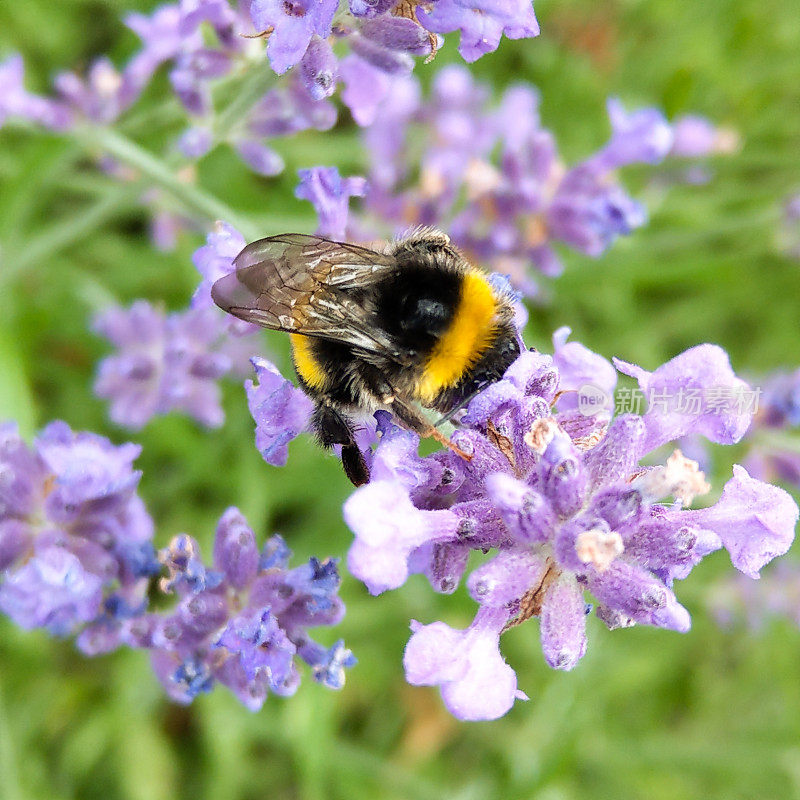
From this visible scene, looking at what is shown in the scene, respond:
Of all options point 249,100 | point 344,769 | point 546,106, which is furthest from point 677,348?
point 249,100

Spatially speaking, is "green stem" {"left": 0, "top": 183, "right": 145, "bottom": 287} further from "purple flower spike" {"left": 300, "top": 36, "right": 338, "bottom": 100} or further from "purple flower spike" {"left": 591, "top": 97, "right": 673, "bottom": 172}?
"purple flower spike" {"left": 591, "top": 97, "right": 673, "bottom": 172}

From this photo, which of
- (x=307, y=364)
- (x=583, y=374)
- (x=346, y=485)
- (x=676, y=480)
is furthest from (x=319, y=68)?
(x=346, y=485)

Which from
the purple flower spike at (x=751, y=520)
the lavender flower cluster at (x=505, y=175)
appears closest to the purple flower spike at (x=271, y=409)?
the purple flower spike at (x=751, y=520)

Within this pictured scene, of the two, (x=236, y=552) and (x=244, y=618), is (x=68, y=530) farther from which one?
(x=244, y=618)

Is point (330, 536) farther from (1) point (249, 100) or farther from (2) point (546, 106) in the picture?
(2) point (546, 106)

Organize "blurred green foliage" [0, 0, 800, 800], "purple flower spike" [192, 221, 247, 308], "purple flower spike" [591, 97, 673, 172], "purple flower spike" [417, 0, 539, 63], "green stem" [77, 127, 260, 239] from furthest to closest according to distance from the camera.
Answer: "blurred green foliage" [0, 0, 800, 800]
"purple flower spike" [591, 97, 673, 172]
"green stem" [77, 127, 260, 239]
"purple flower spike" [192, 221, 247, 308]
"purple flower spike" [417, 0, 539, 63]

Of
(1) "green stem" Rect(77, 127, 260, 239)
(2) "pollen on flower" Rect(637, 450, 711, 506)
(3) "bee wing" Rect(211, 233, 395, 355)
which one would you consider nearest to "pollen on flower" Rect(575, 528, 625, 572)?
(2) "pollen on flower" Rect(637, 450, 711, 506)

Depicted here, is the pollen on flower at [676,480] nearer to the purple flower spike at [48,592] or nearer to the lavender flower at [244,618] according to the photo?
the lavender flower at [244,618]
